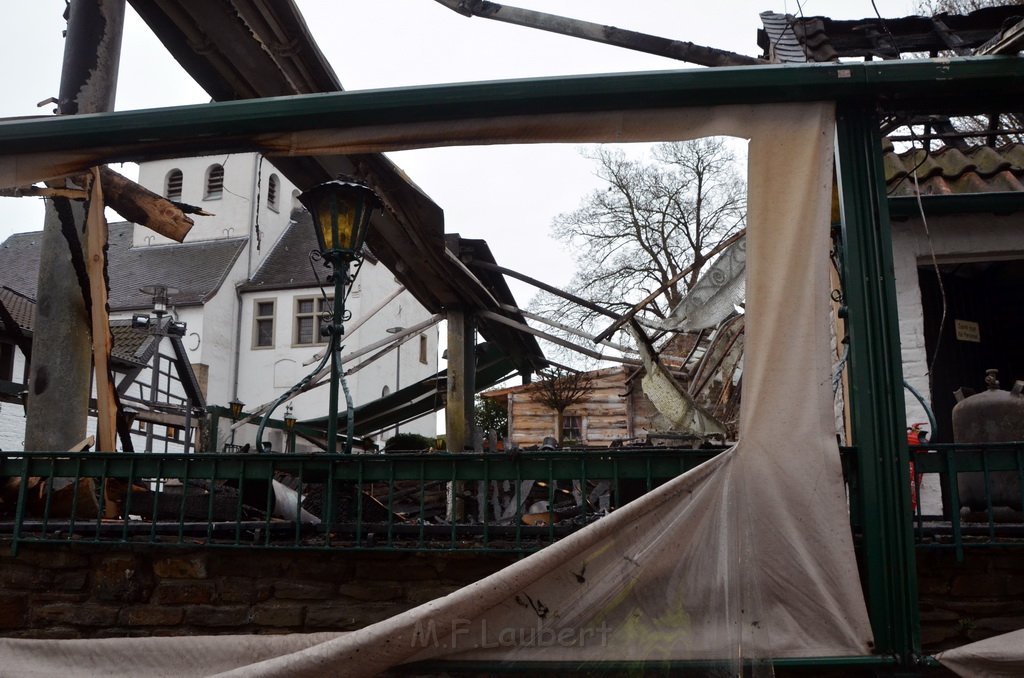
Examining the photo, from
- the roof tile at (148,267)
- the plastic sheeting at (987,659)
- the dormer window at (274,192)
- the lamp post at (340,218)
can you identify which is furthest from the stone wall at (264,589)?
the dormer window at (274,192)

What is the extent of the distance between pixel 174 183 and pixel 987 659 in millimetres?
31565

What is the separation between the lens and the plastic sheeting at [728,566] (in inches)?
98.0

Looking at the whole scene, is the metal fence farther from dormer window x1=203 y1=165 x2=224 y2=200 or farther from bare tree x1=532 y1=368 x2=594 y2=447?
dormer window x1=203 y1=165 x2=224 y2=200

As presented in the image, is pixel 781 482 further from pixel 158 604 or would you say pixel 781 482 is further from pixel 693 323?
pixel 693 323

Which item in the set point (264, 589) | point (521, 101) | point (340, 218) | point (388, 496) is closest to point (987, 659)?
point (388, 496)

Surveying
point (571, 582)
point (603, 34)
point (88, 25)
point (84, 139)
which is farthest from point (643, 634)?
point (603, 34)

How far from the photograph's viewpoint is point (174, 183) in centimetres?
3042

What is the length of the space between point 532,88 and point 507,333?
288 inches

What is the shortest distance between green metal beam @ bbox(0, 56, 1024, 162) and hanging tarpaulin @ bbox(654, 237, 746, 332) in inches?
154

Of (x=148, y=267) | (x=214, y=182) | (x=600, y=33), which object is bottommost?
(x=600, y=33)

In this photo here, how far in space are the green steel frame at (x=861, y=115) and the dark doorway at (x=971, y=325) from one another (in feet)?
11.8

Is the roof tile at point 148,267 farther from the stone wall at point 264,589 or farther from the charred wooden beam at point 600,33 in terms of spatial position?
the stone wall at point 264,589

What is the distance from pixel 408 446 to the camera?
508 inches

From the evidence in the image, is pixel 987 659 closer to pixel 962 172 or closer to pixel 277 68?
pixel 277 68
